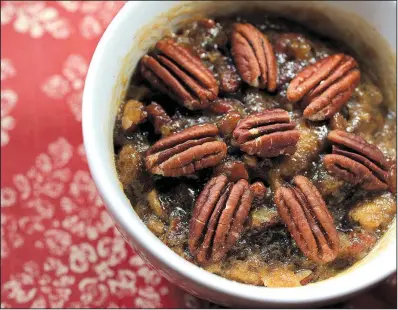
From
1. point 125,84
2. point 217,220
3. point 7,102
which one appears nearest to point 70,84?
point 7,102

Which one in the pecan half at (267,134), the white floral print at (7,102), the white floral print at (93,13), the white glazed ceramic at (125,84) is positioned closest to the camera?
the white glazed ceramic at (125,84)

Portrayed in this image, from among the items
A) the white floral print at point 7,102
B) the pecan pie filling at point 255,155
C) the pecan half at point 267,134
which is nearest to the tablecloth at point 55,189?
the white floral print at point 7,102

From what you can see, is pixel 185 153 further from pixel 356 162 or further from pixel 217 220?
pixel 356 162

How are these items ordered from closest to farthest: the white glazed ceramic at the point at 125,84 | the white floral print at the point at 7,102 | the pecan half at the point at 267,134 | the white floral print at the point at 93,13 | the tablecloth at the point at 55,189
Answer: the white glazed ceramic at the point at 125,84
the pecan half at the point at 267,134
the tablecloth at the point at 55,189
the white floral print at the point at 7,102
the white floral print at the point at 93,13

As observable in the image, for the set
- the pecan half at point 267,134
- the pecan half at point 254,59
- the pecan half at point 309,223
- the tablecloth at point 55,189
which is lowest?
the tablecloth at point 55,189

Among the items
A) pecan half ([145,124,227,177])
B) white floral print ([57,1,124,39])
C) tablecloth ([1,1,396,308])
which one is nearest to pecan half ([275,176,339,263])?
pecan half ([145,124,227,177])

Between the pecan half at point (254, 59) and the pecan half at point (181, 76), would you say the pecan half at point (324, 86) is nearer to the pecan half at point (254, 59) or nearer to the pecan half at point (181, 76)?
the pecan half at point (254, 59)

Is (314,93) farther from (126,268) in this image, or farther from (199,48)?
(126,268)

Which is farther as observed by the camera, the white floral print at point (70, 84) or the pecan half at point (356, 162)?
the white floral print at point (70, 84)
